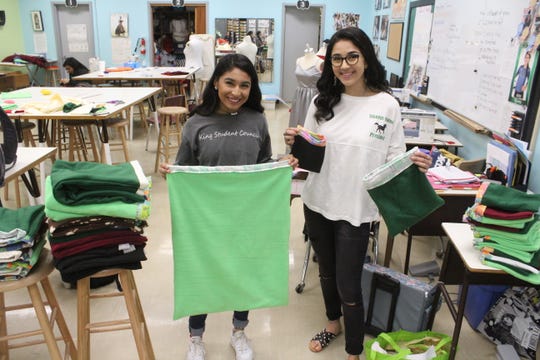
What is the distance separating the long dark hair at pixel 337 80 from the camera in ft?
5.48

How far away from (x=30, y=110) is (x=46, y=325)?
114 inches

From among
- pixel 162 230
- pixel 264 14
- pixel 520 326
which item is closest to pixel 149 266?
pixel 162 230

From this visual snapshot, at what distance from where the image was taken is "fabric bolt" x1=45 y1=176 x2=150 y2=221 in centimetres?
137

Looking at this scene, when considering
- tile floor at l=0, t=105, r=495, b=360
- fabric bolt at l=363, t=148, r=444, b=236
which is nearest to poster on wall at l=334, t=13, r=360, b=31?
tile floor at l=0, t=105, r=495, b=360

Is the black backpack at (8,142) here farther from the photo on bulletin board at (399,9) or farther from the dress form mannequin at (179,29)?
the dress form mannequin at (179,29)

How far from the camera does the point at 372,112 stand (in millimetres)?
1714

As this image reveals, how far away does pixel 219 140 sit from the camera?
173 centimetres

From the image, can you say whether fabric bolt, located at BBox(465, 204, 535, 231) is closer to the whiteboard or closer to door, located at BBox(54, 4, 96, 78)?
the whiteboard

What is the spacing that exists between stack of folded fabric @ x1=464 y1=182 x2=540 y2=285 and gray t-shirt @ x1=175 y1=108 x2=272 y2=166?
1001 millimetres

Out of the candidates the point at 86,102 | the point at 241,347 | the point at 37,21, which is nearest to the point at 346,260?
the point at 241,347

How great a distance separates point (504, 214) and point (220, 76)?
129 cm

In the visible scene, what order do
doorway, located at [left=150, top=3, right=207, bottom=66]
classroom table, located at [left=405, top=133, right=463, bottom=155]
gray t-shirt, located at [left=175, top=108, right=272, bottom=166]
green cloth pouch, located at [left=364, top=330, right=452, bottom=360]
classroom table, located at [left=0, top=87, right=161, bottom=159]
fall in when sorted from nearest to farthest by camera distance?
gray t-shirt, located at [left=175, top=108, right=272, bottom=166] → green cloth pouch, located at [left=364, top=330, right=452, bottom=360] → classroom table, located at [left=405, top=133, right=463, bottom=155] → classroom table, located at [left=0, top=87, right=161, bottom=159] → doorway, located at [left=150, top=3, right=207, bottom=66]

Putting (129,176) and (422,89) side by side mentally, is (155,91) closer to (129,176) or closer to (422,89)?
(422,89)

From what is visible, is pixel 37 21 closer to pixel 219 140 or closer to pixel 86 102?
pixel 86 102
